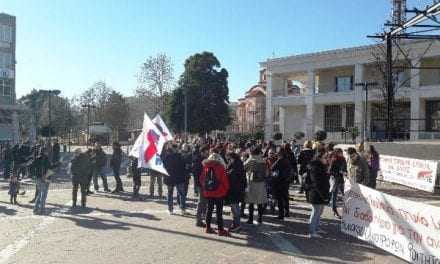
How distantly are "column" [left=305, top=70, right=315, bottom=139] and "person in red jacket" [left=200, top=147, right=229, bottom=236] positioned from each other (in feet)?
132

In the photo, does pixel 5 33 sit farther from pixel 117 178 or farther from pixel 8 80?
pixel 117 178

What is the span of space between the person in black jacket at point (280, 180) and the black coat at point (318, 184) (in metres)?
1.87

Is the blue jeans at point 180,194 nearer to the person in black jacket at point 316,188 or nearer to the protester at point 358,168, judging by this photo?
the person in black jacket at point 316,188

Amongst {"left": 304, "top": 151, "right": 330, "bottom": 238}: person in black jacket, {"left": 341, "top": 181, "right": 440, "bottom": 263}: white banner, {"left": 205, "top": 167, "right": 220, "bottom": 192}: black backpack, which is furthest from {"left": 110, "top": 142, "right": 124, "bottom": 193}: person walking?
{"left": 341, "top": 181, "right": 440, "bottom": 263}: white banner

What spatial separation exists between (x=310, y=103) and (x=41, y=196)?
39.7 metres

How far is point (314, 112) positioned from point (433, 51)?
43.1 feet

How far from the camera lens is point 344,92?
47.2 metres

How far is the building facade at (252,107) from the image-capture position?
89287 mm

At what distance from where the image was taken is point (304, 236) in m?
9.91

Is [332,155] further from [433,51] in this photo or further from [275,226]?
[433,51]

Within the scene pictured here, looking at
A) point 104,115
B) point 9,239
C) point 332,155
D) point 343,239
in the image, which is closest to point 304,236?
point 343,239

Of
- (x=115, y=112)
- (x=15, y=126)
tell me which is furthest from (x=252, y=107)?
(x=15, y=126)

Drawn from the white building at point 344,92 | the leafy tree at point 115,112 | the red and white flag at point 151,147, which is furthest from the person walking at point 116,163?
the leafy tree at point 115,112

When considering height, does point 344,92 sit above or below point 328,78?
below
